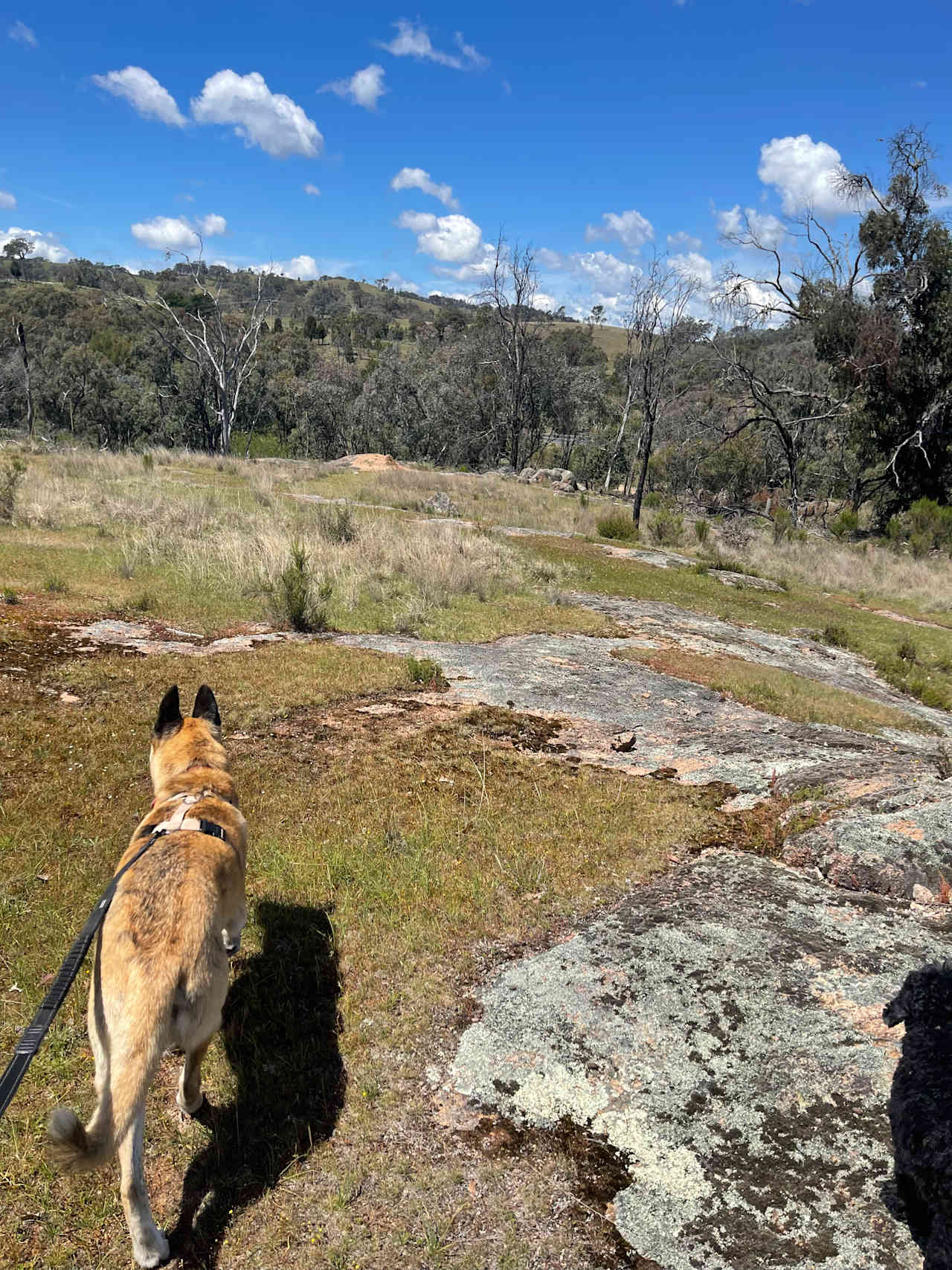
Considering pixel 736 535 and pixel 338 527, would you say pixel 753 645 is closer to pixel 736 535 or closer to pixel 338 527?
pixel 338 527

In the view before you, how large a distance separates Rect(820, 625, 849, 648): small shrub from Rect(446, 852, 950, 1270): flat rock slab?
12549 mm

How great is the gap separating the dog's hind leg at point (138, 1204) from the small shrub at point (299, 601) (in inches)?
340

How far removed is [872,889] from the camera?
4266mm

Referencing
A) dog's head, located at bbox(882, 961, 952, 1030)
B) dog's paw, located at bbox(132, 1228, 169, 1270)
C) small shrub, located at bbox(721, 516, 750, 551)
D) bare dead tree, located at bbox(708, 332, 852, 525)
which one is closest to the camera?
dog's paw, located at bbox(132, 1228, 169, 1270)

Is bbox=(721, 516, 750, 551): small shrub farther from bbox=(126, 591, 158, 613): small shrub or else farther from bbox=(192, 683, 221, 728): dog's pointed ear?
bbox=(192, 683, 221, 728): dog's pointed ear

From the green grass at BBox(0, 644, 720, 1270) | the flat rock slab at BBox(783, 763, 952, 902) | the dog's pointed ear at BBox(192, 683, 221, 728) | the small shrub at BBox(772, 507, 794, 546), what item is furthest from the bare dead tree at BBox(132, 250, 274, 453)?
the flat rock slab at BBox(783, 763, 952, 902)

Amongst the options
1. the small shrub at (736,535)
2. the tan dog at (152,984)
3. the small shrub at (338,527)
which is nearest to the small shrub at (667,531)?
the small shrub at (736,535)

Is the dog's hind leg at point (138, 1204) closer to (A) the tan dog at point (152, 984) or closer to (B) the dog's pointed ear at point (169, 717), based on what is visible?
(A) the tan dog at point (152, 984)

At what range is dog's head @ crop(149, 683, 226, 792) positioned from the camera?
3713 mm

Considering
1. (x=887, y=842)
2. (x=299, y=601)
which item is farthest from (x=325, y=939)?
(x=299, y=601)

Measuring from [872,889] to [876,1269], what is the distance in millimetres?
2397

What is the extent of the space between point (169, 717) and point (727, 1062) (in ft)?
10.7

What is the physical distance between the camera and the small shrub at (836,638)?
50.2ft

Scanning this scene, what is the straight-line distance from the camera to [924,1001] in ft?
9.75
